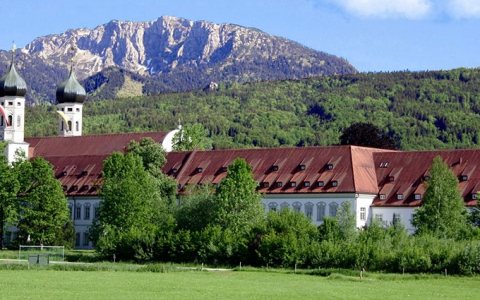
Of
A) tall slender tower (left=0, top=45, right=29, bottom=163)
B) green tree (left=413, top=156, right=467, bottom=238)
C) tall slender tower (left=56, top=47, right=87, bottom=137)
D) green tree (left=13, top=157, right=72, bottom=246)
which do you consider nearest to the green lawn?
green tree (left=413, top=156, right=467, bottom=238)

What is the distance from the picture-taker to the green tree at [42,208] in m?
108

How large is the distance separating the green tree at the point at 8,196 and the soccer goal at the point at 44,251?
7.44 metres

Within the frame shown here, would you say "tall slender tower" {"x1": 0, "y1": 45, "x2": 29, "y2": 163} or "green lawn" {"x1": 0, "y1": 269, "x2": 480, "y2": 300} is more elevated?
"tall slender tower" {"x1": 0, "y1": 45, "x2": 29, "y2": 163}

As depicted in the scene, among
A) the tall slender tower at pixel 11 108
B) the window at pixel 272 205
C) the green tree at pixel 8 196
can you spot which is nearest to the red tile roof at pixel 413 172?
the window at pixel 272 205

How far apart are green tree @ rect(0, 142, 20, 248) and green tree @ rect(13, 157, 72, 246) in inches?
31.0

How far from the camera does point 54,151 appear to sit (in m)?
142

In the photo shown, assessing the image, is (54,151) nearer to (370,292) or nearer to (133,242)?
(133,242)

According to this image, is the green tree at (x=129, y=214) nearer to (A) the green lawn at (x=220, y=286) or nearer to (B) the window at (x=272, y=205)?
(B) the window at (x=272, y=205)

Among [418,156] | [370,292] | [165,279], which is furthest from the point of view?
[418,156]

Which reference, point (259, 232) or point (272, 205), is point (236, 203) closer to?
point (259, 232)

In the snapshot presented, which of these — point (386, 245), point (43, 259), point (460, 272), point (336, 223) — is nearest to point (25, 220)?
point (43, 259)

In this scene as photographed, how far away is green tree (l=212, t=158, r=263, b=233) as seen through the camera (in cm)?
9319

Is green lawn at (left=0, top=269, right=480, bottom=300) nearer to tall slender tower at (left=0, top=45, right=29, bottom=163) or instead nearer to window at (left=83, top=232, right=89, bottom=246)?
window at (left=83, top=232, right=89, bottom=246)

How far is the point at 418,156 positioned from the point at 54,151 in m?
53.1
